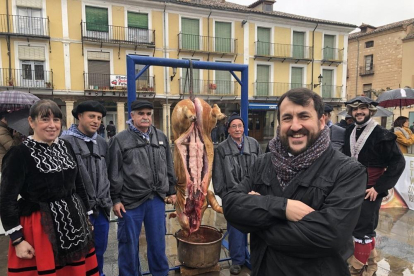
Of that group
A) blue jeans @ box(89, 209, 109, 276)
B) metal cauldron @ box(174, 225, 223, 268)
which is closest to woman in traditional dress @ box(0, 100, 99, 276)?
blue jeans @ box(89, 209, 109, 276)

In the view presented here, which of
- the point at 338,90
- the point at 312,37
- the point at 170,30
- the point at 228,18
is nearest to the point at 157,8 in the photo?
the point at 170,30

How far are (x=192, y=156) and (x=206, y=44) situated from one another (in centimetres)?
1726

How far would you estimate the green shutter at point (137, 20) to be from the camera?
1738 centimetres

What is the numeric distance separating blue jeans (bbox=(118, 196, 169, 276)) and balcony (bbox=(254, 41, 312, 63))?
1850 cm

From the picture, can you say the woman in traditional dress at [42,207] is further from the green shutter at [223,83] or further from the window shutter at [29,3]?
the green shutter at [223,83]

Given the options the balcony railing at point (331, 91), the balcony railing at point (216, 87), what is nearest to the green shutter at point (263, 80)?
the balcony railing at point (216, 87)

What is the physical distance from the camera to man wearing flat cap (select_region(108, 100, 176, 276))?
2.87 m

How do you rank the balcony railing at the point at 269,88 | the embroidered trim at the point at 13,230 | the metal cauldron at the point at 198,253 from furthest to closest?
the balcony railing at the point at 269,88 → the metal cauldron at the point at 198,253 → the embroidered trim at the point at 13,230

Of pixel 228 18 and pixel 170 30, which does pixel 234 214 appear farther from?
pixel 228 18

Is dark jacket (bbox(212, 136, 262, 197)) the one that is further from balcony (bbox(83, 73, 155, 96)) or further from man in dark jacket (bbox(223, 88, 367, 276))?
balcony (bbox(83, 73, 155, 96))

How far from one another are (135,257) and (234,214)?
1820 millimetres

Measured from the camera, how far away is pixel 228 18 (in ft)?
63.1

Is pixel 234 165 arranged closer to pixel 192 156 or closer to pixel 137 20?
pixel 192 156

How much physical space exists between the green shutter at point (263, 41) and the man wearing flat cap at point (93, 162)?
61.7 feet
